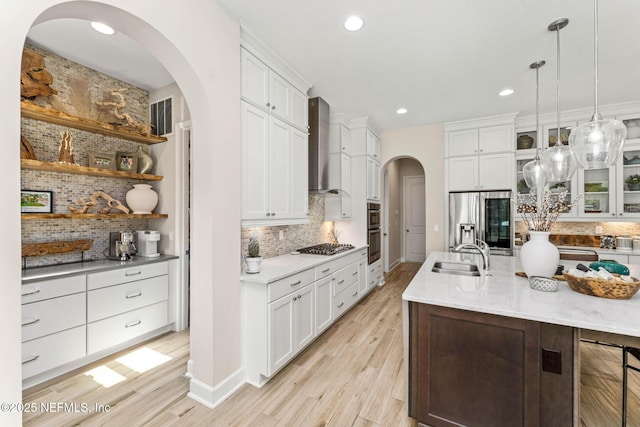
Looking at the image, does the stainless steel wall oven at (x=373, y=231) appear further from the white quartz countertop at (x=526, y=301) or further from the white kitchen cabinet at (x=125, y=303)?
the white kitchen cabinet at (x=125, y=303)

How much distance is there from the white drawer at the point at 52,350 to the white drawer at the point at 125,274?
0.38 metres

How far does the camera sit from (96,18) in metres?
1.58

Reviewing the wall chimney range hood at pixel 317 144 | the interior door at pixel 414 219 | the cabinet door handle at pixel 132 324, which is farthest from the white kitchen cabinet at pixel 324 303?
the interior door at pixel 414 219

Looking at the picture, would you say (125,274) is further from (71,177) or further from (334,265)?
(334,265)

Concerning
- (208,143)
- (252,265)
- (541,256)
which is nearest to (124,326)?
(252,265)

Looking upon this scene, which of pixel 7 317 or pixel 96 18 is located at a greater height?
pixel 96 18

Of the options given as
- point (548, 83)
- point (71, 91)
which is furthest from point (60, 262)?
point (548, 83)

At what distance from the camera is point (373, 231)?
469 cm

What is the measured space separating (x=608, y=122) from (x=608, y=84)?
2.70 m

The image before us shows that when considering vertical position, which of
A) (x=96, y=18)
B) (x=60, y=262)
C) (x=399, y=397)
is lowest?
(x=399, y=397)

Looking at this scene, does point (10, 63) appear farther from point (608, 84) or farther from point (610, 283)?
point (608, 84)

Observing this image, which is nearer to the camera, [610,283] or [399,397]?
[610,283]

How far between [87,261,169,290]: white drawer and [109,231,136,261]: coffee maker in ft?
0.64

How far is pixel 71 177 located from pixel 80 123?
55cm
